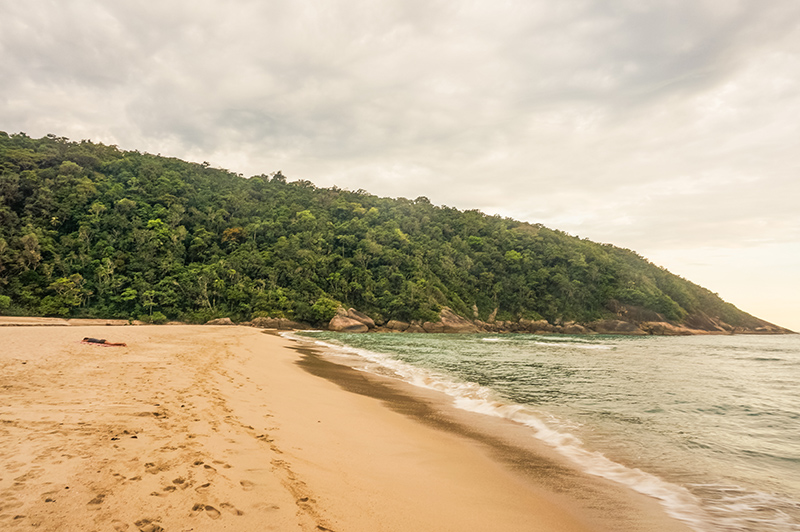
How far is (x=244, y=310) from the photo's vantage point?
63.4 m

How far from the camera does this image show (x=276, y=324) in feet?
204

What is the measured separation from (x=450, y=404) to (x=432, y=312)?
203 feet

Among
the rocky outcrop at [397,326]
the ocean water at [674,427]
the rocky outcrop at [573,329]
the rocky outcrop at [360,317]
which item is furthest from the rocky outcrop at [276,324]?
the rocky outcrop at [573,329]

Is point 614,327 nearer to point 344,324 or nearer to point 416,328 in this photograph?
point 416,328

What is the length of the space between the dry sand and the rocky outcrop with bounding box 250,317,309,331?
180 ft

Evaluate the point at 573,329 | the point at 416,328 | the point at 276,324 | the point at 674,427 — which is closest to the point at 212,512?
the point at 674,427

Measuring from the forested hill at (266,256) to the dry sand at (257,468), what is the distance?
57577mm

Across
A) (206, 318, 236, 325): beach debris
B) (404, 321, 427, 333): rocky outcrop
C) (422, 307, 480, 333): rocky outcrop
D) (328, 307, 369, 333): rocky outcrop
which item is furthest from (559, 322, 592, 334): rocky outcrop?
(206, 318, 236, 325): beach debris

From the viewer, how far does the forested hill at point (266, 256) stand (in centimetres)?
5622

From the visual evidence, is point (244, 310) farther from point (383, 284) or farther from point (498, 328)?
point (498, 328)

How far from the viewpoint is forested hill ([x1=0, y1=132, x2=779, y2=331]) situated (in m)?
56.2

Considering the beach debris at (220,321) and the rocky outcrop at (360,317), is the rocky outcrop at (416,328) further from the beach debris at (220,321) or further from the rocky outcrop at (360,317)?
the beach debris at (220,321)

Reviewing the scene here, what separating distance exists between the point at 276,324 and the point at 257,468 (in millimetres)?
61925

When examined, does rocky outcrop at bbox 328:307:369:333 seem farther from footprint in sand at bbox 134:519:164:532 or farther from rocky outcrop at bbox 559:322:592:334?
footprint in sand at bbox 134:519:164:532
